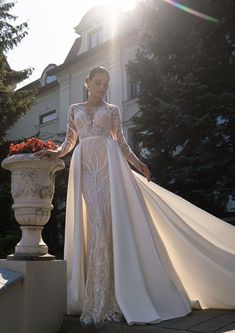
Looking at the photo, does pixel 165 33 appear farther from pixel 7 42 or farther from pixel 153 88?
pixel 7 42

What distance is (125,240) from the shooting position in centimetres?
367

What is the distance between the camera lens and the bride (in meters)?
3.52

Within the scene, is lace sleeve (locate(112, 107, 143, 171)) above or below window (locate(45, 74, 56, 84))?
below

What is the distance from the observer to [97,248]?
3.72 metres

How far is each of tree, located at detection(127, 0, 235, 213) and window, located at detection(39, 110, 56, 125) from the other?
44.2 feet

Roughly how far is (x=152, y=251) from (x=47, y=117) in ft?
67.4

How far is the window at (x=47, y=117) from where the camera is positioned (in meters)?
23.1

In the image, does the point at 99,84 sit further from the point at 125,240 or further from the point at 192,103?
the point at 192,103

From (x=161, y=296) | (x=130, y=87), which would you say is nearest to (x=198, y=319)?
(x=161, y=296)

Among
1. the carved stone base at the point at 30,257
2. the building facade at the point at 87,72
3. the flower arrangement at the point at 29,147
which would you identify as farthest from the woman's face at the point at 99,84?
the building facade at the point at 87,72

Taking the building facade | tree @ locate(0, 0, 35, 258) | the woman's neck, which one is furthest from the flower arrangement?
the building facade

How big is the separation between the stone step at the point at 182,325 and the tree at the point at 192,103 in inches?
209

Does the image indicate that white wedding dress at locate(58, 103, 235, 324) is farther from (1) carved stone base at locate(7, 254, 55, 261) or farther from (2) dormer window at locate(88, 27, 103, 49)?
(2) dormer window at locate(88, 27, 103, 49)

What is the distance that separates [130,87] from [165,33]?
27.7 feet
